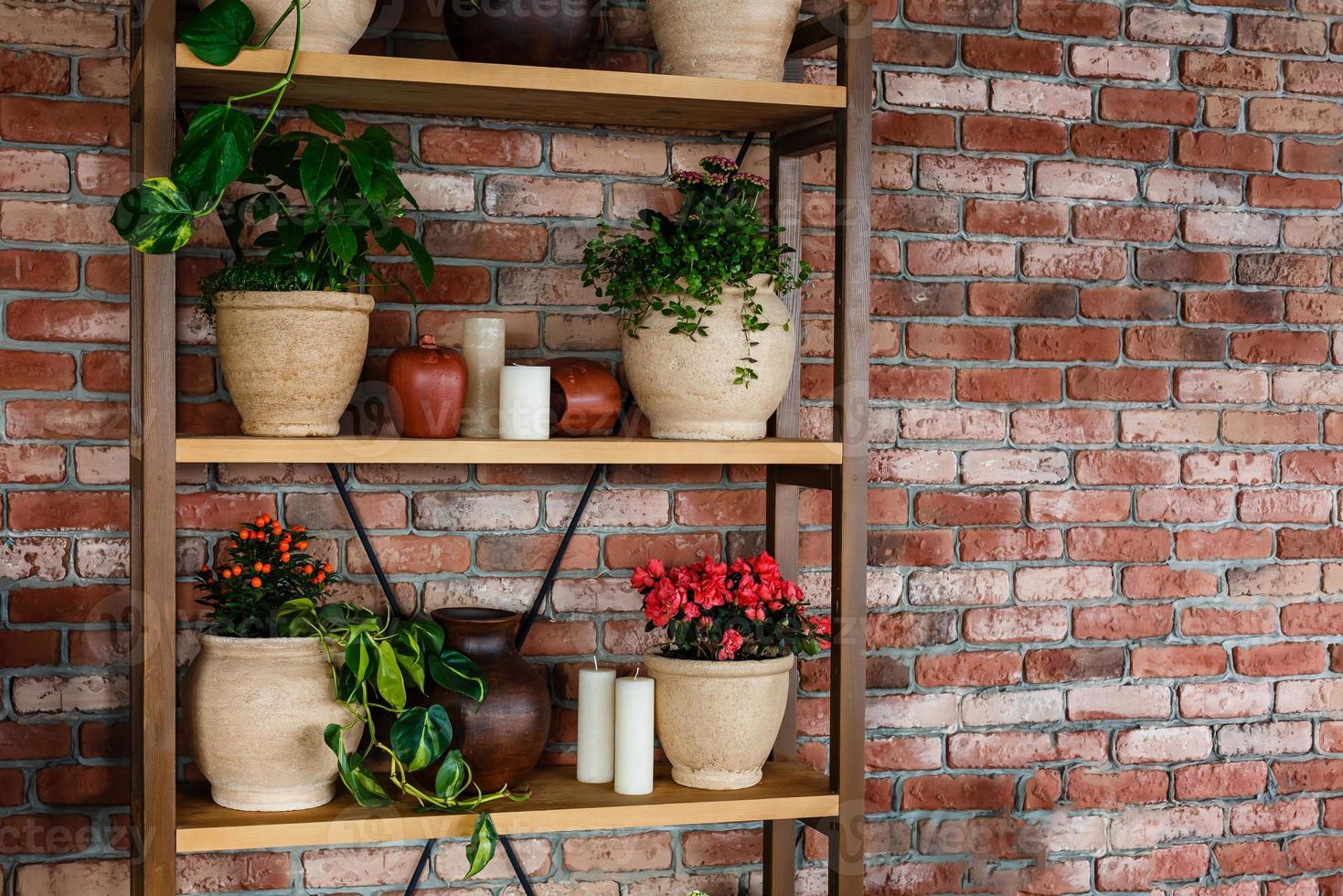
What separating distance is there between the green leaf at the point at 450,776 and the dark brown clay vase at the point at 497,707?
35 millimetres

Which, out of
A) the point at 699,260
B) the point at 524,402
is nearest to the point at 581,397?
the point at 524,402

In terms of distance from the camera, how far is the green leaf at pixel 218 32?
4.66 feet

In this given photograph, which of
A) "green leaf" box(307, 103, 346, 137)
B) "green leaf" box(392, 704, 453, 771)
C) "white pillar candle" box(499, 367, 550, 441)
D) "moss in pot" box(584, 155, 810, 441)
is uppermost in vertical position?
"green leaf" box(307, 103, 346, 137)

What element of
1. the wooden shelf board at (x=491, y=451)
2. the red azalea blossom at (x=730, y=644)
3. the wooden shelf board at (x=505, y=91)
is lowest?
the red azalea blossom at (x=730, y=644)

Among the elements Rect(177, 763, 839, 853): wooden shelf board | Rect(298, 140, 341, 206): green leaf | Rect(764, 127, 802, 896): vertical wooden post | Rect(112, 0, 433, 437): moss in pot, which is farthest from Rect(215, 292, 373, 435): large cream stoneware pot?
Rect(764, 127, 802, 896): vertical wooden post

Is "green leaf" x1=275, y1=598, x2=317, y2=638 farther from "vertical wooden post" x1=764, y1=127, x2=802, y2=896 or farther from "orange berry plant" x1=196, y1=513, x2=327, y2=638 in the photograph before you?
"vertical wooden post" x1=764, y1=127, x2=802, y2=896

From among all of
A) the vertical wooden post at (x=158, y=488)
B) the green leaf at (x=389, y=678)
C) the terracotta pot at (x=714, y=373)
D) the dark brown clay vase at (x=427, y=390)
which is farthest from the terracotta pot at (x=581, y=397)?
the vertical wooden post at (x=158, y=488)

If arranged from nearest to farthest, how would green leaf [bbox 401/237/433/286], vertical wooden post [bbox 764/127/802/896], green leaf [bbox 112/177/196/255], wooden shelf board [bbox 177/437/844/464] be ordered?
green leaf [bbox 112/177/196/255] < wooden shelf board [bbox 177/437/844/464] < green leaf [bbox 401/237/433/286] < vertical wooden post [bbox 764/127/802/896]

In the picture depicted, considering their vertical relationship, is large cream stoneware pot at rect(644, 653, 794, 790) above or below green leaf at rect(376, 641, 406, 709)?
below

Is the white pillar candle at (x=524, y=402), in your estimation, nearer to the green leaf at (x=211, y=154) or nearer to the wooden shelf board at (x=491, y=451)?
the wooden shelf board at (x=491, y=451)

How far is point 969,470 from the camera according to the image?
2033 millimetres

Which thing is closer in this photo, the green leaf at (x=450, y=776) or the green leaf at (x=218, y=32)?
the green leaf at (x=218, y=32)

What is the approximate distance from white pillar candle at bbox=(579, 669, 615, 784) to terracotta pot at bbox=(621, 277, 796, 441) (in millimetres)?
345

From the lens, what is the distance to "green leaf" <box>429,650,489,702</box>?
157cm
